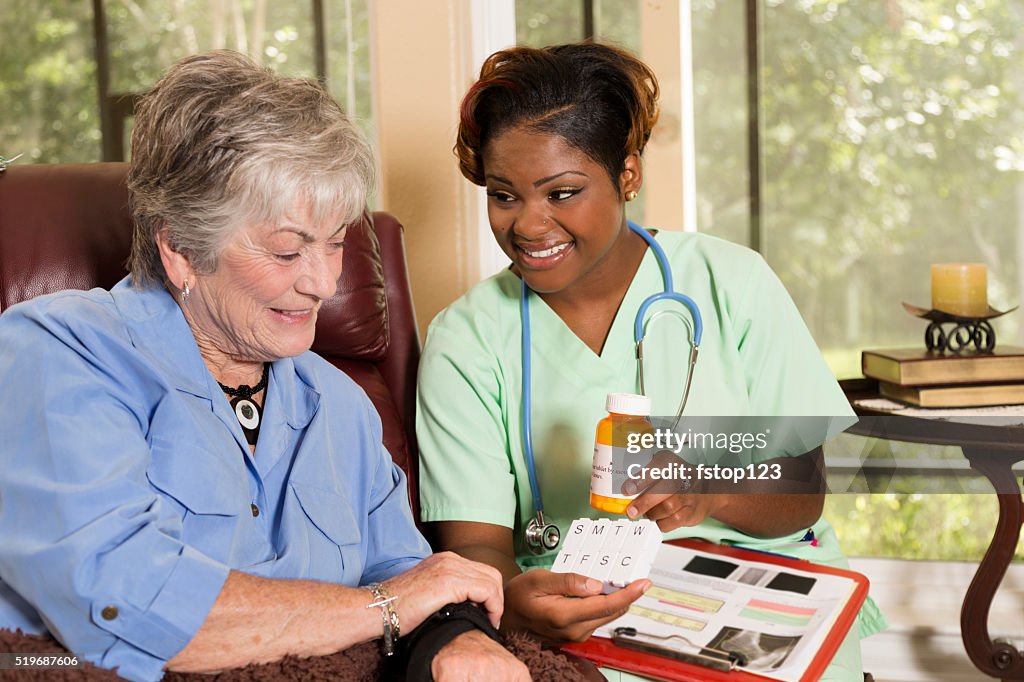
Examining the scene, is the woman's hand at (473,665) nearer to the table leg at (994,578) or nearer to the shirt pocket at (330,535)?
the shirt pocket at (330,535)

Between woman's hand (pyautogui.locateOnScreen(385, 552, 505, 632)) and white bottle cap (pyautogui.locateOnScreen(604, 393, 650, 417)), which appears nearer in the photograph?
woman's hand (pyautogui.locateOnScreen(385, 552, 505, 632))

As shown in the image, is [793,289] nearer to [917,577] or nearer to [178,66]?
[917,577]

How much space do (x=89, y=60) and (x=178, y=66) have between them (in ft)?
14.2

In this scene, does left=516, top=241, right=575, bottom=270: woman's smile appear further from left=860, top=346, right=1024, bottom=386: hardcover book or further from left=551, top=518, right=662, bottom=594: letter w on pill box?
left=860, top=346, right=1024, bottom=386: hardcover book

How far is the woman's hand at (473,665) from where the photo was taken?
112 centimetres

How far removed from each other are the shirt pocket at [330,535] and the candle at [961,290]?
1.47m

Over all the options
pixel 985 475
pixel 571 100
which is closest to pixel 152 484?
pixel 571 100

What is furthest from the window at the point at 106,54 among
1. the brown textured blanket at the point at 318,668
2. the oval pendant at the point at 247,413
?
the brown textured blanket at the point at 318,668

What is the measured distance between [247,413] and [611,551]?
0.48 metres

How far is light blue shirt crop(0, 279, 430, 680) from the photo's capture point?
1.00 meters

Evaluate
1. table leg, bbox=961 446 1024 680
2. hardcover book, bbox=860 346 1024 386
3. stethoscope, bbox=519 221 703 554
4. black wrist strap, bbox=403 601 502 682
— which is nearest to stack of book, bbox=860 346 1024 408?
hardcover book, bbox=860 346 1024 386

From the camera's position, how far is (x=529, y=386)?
1.60 m

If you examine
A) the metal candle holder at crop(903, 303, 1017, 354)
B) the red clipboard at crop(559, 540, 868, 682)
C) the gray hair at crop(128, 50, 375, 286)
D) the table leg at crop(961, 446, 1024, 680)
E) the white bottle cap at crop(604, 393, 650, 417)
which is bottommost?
the table leg at crop(961, 446, 1024, 680)

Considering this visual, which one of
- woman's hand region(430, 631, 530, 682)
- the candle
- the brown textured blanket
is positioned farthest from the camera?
the candle
